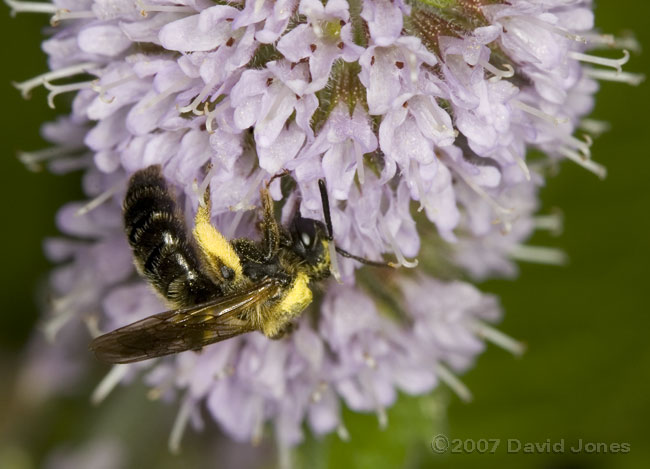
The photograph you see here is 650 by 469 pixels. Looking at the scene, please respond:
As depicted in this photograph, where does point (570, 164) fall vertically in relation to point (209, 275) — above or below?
below

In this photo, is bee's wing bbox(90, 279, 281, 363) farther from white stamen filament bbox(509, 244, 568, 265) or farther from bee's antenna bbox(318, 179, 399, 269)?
white stamen filament bbox(509, 244, 568, 265)

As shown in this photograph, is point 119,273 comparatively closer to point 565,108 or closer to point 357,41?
point 357,41

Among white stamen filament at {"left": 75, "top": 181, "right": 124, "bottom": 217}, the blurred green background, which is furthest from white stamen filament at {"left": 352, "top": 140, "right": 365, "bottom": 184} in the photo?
the blurred green background

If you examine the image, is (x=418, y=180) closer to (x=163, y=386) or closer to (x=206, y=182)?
(x=206, y=182)

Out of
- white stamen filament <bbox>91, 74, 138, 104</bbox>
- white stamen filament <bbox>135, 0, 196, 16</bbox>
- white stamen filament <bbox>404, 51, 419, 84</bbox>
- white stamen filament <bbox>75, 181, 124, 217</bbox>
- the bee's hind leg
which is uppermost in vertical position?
white stamen filament <bbox>135, 0, 196, 16</bbox>

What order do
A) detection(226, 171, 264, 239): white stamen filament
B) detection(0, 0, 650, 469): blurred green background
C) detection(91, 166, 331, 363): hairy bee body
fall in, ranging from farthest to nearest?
detection(0, 0, 650, 469): blurred green background, detection(226, 171, 264, 239): white stamen filament, detection(91, 166, 331, 363): hairy bee body

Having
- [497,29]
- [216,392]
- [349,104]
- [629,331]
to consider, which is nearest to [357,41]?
[349,104]

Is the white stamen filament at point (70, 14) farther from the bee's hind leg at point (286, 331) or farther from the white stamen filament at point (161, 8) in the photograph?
the bee's hind leg at point (286, 331)
